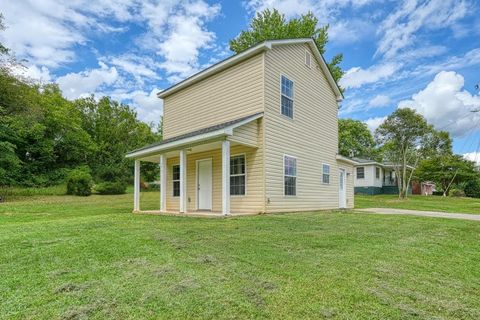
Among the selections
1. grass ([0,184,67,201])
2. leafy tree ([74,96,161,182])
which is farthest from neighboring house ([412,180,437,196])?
grass ([0,184,67,201])

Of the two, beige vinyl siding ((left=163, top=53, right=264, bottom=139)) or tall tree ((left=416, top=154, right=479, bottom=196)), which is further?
tall tree ((left=416, top=154, right=479, bottom=196))

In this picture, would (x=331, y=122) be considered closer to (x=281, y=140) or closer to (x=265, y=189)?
(x=281, y=140)

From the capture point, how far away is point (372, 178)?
31297 millimetres

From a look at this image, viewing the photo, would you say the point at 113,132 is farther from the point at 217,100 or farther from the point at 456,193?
the point at 456,193

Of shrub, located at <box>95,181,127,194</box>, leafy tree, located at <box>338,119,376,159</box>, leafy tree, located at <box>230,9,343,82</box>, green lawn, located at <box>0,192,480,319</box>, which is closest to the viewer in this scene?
green lawn, located at <box>0,192,480,319</box>

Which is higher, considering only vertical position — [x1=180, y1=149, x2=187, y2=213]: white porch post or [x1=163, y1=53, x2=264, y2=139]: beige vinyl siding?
[x1=163, y1=53, x2=264, y2=139]: beige vinyl siding

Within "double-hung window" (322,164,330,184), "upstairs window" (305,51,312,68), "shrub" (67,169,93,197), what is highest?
"upstairs window" (305,51,312,68)

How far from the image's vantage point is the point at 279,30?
22.4 meters

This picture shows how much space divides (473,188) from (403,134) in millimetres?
17964

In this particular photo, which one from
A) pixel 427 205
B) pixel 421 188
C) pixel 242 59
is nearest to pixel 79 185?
pixel 242 59

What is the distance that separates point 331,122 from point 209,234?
10.7 meters

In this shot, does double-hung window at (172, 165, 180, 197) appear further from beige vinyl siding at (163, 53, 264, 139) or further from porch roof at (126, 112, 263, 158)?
porch roof at (126, 112, 263, 158)

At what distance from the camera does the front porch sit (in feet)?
29.8

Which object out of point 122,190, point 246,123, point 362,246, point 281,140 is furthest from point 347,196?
point 122,190
